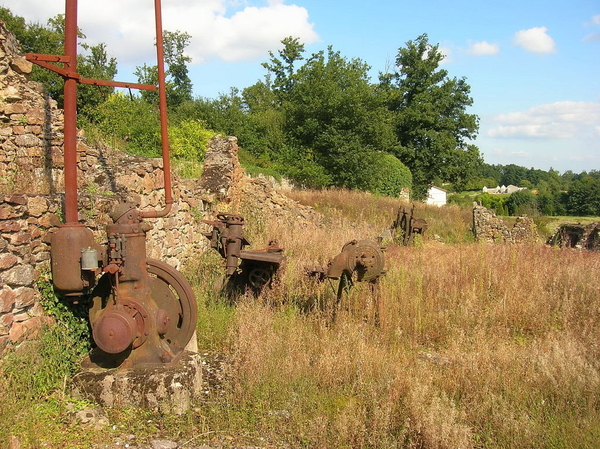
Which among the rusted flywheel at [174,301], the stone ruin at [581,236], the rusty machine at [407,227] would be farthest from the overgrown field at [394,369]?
the stone ruin at [581,236]

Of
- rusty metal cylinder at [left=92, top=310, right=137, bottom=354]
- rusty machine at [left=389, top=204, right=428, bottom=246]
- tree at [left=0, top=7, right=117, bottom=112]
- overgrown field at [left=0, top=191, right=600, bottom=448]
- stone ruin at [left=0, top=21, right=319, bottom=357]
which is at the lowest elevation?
overgrown field at [left=0, top=191, right=600, bottom=448]

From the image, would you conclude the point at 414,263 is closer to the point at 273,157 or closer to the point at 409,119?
the point at 273,157

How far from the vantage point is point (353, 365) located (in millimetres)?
4312

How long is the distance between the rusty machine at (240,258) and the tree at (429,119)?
32.0m

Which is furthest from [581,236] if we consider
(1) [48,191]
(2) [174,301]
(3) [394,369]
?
(1) [48,191]

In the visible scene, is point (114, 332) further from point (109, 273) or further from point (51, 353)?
point (51, 353)

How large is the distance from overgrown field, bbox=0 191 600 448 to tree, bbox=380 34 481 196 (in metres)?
30.6

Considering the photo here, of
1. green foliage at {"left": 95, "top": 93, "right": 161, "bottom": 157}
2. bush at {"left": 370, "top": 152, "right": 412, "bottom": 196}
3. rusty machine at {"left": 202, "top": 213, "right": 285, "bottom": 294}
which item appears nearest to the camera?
rusty machine at {"left": 202, "top": 213, "right": 285, "bottom": 294}

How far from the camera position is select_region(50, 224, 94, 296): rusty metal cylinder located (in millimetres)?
3756

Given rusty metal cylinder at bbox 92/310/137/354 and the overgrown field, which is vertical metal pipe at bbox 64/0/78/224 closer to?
rusty metal cylinder at bbox 92/310/137/354

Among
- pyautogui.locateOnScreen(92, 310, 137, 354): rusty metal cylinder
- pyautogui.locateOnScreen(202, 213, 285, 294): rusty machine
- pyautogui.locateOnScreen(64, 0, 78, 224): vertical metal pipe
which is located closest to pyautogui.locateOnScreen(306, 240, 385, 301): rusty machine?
pyautogui.locateOnScreen(202, 213, 285, 294): rusty machine

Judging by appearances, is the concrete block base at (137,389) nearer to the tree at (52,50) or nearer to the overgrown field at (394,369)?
the overgrown field at (394,369)

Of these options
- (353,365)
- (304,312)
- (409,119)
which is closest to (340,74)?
(409,119)

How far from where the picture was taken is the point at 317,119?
79.6ft
